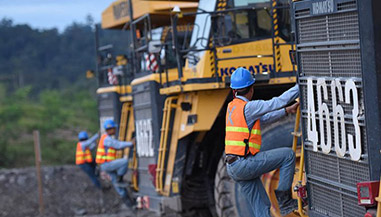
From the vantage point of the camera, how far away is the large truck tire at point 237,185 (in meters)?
10.1

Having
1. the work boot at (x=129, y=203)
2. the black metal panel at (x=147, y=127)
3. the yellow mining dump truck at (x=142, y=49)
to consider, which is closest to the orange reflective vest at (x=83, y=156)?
the yellow mining dump truck at (x=142, y=49)

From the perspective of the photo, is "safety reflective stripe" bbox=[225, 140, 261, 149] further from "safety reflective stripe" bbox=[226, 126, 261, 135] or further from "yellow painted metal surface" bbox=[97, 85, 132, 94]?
"yellow painted metal surface" bbox=[97, 85, 132, 94]

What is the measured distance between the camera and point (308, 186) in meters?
7.79

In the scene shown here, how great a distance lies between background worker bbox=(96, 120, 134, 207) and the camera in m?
15.7

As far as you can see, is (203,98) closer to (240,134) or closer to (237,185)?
(237,185)

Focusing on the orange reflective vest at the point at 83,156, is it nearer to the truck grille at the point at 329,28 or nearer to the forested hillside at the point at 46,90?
the forested hillside at the point at 46,90

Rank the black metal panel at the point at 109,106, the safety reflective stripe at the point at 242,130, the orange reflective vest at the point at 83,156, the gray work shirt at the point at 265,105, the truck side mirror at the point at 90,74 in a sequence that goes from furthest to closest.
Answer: the truck side mirror at the point at 90,74 → the orange reflective vest at the point at 83,156 → the black metal panel at the point at 109,106 → the safety reflective stripe at the point at 242,130 → the gray work shirt at the point at 265,105

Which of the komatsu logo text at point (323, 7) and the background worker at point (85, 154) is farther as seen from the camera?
the background worker at point (85, 154)

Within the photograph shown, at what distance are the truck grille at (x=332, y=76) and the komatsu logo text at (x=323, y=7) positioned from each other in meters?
0.05

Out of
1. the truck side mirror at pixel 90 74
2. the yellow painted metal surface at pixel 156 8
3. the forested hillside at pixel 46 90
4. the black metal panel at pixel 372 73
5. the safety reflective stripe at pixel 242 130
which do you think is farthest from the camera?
the forested hillside at pixel 46 90

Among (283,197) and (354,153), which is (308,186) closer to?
(283,197)

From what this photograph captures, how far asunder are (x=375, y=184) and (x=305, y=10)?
1964 millimetres

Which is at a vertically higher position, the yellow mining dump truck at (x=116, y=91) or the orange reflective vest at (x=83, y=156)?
the yellow mining dump truck at (x=116, y=91)

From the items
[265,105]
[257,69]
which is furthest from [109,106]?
[265,105]
